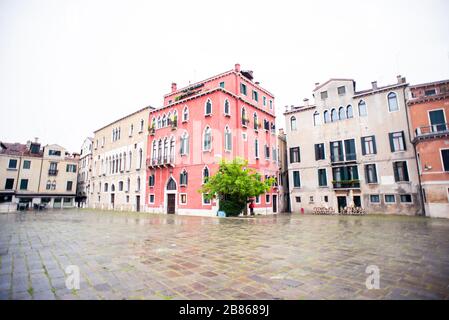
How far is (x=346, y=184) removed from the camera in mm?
22766

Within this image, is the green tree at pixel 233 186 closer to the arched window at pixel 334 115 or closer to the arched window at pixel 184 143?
the arched window at pixel 184 143

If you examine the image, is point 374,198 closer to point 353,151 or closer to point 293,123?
point 353,151

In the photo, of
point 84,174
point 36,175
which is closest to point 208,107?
point 84,174

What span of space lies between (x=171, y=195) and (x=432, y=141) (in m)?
23.3

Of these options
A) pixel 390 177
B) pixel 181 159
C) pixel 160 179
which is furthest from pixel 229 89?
pixel 390 177

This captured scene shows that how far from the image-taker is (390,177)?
20.7m

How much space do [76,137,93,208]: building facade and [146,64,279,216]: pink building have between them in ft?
66.8

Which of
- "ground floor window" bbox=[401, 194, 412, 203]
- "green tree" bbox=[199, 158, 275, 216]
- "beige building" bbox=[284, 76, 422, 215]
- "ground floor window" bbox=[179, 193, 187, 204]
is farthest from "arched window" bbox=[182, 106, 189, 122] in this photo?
"ground floor window" bbox=[401, 194, 412, 203]

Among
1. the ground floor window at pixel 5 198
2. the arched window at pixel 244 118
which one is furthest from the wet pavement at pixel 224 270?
the ground floor window at pixel 5 198

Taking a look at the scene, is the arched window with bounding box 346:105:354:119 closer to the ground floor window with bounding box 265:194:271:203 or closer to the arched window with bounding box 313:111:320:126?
the arched window with bounding box 313:111:320:126

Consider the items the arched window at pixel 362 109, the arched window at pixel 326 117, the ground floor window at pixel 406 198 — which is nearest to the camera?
the ground floor window at pixel 406 198

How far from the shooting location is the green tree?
17734 millimetres

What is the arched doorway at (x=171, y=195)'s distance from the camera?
23.2 m
